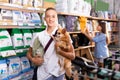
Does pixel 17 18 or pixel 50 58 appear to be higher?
pixel 17 18

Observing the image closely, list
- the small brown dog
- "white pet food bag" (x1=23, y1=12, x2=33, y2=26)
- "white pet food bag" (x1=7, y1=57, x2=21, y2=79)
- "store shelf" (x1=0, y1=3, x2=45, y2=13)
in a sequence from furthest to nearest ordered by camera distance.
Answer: "white pet food bag" (x1=23, y1=12, x2=33, y2=26) → "white pet food bag" (x1=7, y1=57, x2=21, y2=79) → "store shelf" (x1=0, y1=3, x2=45, y2=13) → the small brown dog

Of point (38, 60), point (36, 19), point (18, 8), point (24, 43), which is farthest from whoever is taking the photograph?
point (36, 19)

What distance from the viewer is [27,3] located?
2.56m

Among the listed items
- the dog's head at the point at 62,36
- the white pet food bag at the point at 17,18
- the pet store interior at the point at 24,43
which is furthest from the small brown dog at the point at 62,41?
the white pet food bag at the point at 17,18

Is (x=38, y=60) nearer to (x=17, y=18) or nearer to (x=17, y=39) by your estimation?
(x=17, y=39)

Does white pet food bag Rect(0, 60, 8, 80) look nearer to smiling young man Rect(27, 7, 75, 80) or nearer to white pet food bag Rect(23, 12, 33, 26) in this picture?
smiling young man Rect(27, 7, 75, 80)

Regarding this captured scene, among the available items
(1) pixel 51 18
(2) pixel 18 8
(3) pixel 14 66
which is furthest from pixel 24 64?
(1) pixel 51 18

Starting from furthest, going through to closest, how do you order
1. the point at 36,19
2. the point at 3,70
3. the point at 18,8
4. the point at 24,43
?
the point at 36,19
the point at 24,43
the point at 18,8
the point at 3,70

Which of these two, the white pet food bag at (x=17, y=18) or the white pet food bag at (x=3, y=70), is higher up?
the white pet food bag at (x=17, y=18)

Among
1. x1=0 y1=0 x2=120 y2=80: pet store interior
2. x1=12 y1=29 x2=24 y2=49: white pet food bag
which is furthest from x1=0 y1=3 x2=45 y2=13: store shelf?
x1=12 y1=29 x2=24 y2=49: white pet food bag

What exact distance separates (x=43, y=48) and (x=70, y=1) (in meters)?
1.80

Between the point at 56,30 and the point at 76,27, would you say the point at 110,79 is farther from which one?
the point at 76,27

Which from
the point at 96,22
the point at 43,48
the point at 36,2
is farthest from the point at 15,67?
the point at 96,22

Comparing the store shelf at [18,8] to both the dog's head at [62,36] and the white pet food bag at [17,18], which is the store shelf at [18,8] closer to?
the white pet food bag at [17,18]
